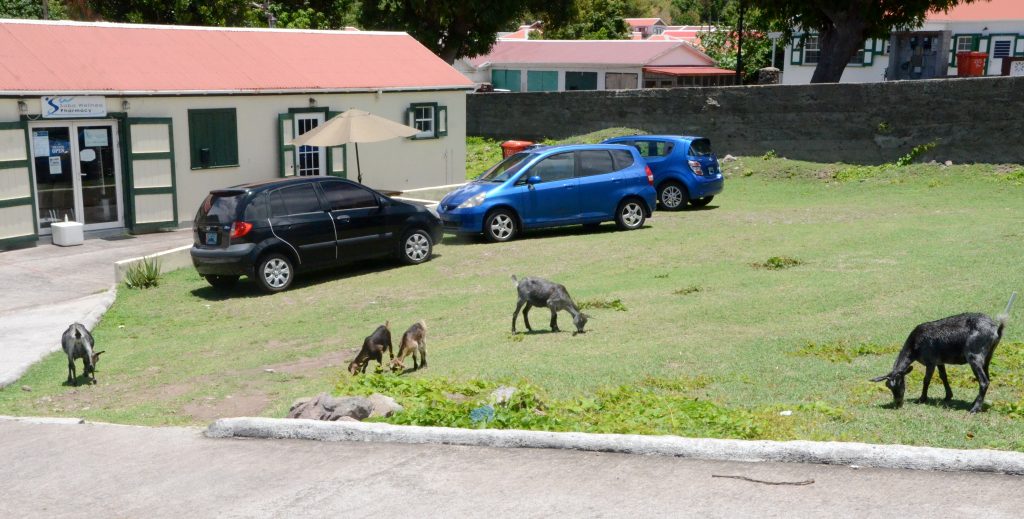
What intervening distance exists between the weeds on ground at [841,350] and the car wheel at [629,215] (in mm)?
9616

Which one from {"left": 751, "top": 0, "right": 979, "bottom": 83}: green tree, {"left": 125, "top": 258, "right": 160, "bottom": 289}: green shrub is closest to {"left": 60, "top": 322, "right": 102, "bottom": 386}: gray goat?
{"left": 125, "top": 258, "right": 160, "bottom": 289}: green shrub

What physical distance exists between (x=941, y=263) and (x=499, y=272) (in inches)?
239

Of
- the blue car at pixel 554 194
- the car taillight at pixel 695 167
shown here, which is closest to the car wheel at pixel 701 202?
the car taillight at pixel 695 167

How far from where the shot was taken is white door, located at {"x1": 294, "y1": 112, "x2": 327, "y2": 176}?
22.7 metres

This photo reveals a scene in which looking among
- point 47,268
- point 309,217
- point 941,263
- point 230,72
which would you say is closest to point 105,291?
point 47,268

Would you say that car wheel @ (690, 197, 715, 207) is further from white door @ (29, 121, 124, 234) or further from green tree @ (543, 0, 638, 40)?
green tree @ (543, 0, 638, 40)

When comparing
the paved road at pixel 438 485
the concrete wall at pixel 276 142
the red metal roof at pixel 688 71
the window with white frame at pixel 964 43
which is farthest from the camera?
the red metal roof at pixel 688 71

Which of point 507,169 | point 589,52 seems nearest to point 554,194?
point 507,169

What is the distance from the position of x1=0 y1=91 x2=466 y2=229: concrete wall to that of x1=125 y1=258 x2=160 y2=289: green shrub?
481 cm

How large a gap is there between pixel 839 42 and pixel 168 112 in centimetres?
2309

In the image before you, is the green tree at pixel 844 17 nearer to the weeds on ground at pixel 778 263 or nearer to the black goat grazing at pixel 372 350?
the weeds on ground at pixel 778 263

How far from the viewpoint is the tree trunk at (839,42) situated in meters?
33.8

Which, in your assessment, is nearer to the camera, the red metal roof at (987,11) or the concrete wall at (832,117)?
the concrete wall at (832,117)

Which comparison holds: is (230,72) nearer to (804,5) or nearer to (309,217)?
(309,217)
